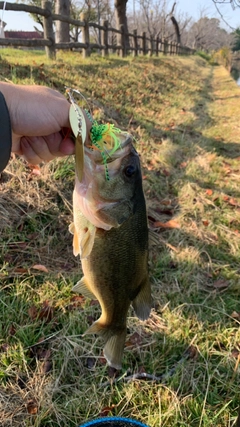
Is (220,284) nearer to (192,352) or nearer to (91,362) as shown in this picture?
(192,352)

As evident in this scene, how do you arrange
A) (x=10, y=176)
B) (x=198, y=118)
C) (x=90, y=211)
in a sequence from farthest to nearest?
(x=198, y=118) → (x=10, y=176) → (x=90, y=211)

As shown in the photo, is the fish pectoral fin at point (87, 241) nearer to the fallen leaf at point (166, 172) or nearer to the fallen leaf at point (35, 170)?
the fallen leaf at point (35, 170)

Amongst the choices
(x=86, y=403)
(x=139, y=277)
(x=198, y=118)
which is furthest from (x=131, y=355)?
(x=198, y=118)

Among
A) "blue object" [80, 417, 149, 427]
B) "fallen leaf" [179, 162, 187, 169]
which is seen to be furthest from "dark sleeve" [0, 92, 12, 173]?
"fallen leaf" [179, 162, 187, 169]

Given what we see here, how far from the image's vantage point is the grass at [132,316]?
2.35m

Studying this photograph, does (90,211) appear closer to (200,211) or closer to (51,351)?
(51,351)

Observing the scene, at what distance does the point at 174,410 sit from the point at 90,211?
1542 mm

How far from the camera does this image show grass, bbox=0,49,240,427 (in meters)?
2.35

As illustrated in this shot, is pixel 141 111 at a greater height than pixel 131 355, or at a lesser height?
greater

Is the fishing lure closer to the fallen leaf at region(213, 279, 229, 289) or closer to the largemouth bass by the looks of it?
the largemouth bass

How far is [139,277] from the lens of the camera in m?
1.79

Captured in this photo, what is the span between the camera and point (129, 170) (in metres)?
1.60

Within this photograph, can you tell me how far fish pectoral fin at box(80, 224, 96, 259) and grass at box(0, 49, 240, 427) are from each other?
47cm

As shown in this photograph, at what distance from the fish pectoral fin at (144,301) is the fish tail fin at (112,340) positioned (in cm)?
14
